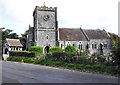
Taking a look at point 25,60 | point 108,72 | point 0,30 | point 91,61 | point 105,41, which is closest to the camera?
point 108,72

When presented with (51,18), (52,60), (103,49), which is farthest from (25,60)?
(103,49)

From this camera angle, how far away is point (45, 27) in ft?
140

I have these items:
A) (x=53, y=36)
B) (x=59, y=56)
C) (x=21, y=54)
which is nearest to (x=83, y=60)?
(x=59, y=56)

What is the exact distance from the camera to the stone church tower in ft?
139

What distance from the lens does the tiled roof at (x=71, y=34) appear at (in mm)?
44188

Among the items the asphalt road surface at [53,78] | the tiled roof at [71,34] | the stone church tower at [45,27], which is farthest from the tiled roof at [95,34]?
the asphalt road surface at [53,78]

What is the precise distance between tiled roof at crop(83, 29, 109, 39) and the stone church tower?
35.2 ft

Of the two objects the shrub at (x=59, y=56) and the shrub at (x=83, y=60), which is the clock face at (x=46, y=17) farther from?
the shrub at (x=83, y=60)

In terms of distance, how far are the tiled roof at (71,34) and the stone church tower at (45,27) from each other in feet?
8.67

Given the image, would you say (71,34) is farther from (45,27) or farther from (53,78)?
(53,78)

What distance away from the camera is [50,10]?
43.2m

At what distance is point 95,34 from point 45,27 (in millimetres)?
15789

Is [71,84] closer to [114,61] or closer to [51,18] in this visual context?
[114,61]

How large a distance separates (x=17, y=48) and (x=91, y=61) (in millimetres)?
32376
